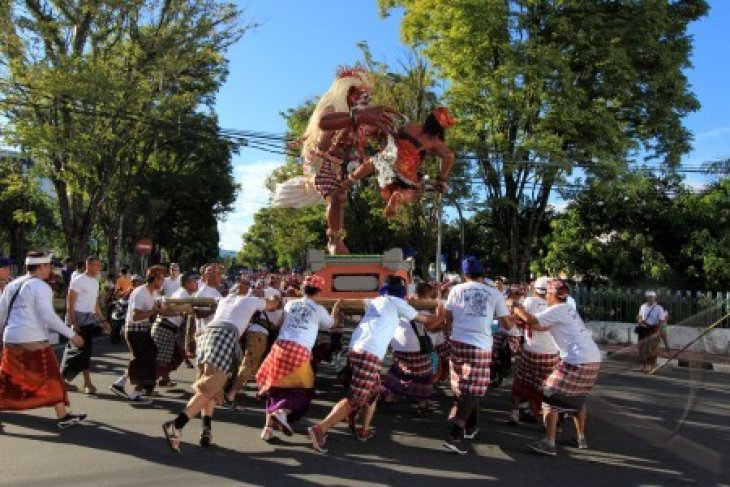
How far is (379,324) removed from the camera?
632cm

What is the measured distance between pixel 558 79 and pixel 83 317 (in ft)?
45.2

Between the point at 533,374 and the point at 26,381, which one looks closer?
the point at 26,381

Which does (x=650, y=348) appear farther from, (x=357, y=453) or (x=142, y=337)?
(x=142, y=337)

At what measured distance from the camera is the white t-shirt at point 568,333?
20.9 feet

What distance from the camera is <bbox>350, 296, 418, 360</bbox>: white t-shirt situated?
6.30m

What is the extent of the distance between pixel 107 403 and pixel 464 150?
43.4ft

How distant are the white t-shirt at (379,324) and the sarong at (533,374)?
1.92 meters

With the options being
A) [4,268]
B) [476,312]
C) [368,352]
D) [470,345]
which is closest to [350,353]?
[368,352]

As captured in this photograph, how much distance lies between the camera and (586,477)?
5.60 metres

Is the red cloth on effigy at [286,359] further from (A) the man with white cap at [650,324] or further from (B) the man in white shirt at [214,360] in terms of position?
(A) the man with white cap at [650,324]

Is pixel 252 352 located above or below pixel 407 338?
below

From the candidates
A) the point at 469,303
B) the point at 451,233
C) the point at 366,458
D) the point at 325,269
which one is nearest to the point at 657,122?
the point at 325,269

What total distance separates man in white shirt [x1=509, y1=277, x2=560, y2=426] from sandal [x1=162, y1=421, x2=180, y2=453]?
3.71 meters

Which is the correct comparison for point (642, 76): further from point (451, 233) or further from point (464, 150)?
point (451, 233)
